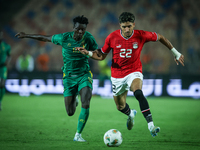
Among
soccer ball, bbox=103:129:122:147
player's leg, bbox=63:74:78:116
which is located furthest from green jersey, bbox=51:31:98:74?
soccer ball, bbox=103:129:122:147

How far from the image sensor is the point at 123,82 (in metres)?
6.07

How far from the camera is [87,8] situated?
22.7 metres

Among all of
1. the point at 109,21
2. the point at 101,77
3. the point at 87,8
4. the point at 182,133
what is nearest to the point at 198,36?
the point at 109,21

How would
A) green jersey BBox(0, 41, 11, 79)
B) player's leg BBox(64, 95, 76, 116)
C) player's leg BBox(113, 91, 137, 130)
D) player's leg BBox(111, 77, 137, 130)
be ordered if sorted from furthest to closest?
green jersey BBox(0, 41, 11, 79) < player's leg BBox(113, 91, 137, 130) < player's leg BBox(64, 95, 76, 116) < player's leg BBox(111, 77, 137, 130)

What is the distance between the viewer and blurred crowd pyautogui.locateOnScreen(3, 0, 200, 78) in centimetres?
2089

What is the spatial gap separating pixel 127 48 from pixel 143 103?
1.12 m

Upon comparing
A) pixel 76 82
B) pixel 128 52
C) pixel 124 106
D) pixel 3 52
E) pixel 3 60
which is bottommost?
pixel 124 106

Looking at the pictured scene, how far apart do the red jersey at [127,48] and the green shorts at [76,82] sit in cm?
58

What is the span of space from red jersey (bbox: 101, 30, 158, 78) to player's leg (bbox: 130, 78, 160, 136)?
337 mm

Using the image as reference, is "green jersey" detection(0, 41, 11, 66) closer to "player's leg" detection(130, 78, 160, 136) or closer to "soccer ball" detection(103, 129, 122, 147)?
"player's leg" detection(130, 78, 160, 136)

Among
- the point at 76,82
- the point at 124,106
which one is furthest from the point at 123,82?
the point at 76,82

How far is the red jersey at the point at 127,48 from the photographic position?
592 centimetres

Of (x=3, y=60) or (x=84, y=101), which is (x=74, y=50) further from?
(x=3, y=60)

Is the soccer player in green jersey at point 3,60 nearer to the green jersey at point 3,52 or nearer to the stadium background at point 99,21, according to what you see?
the green jersey at point 3,52
